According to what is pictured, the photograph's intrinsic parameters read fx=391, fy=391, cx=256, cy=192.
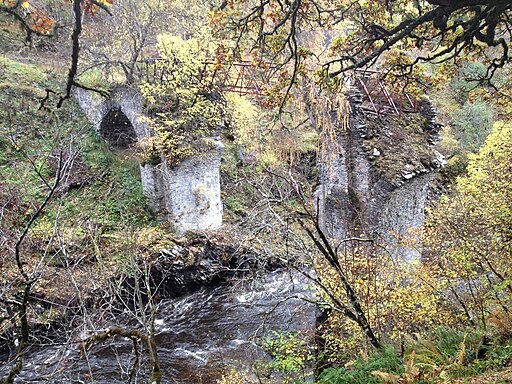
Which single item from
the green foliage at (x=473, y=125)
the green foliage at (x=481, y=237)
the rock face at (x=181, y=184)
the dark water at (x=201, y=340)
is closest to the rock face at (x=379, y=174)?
the green foliage at (x=481, y=237)

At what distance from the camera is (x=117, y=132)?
17.7 metres

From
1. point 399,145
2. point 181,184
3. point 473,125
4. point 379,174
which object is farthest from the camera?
point 473,125

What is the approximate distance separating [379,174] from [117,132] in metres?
13.1

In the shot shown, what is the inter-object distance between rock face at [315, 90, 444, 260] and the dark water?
8.10 ft

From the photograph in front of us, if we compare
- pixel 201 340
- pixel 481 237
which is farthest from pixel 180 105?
pixel 481 237

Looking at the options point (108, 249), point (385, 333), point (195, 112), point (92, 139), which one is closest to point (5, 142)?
point (92, 139)


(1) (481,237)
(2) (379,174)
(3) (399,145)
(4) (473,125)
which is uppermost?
(4) (473,125)

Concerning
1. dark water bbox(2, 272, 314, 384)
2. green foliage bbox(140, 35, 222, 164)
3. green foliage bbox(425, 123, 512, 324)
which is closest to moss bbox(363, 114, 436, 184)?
green foliage bbox(425, 123, 512, 324)

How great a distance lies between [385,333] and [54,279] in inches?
332

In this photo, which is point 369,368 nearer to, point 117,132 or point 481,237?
point 481,237

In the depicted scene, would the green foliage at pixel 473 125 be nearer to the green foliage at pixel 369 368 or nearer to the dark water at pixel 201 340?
the dark water at pixel 201 340

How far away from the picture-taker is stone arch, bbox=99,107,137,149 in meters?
17.2

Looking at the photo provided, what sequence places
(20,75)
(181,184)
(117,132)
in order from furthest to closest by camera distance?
1. (20,75)
2. (117,132)
3. (181,184)

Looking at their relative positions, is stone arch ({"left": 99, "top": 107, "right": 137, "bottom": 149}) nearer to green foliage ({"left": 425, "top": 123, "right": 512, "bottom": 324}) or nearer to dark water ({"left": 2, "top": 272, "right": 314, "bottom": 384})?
dark water ({"left": 2, "top": 272, "right": 314, "bottom": 384})
